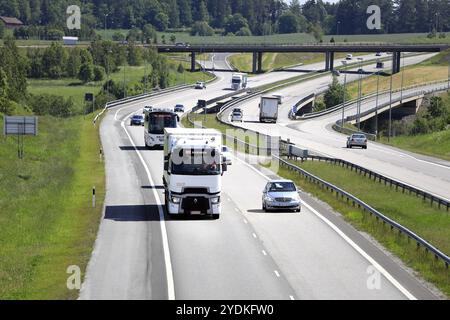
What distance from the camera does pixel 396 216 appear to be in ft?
143

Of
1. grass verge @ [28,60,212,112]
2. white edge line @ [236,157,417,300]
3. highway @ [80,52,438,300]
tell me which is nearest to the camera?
highway @ [80,52,438,300]

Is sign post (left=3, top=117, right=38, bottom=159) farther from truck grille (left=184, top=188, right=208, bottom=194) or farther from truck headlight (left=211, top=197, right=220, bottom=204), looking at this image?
truck headlight (left=211, top=197, right=220, bottom=204)

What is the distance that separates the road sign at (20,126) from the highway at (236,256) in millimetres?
24384

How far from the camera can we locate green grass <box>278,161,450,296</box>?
31500mm

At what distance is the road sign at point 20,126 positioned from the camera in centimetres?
7319

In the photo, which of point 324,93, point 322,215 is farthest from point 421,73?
point 322,215

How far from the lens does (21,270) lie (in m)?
30.6

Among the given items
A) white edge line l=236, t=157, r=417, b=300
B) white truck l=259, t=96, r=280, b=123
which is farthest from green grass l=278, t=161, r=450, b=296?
white truck l=259, t=96, r=280, b=123

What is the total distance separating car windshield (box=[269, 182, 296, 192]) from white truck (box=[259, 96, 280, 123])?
78.6 m

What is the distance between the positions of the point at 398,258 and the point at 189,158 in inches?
434

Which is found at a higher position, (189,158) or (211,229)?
(189,158)

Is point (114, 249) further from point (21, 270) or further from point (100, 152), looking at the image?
point (100, 152)
